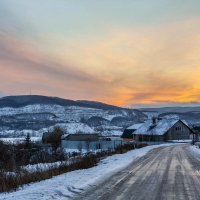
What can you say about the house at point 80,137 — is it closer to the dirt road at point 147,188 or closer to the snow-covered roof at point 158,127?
the snow-covered roof at point 158,127

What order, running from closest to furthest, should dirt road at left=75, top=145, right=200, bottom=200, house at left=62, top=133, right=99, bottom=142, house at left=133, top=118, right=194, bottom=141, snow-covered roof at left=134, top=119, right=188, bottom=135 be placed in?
dirt road at left=75, top=145, right=200, bottom=200
house at left=133, top=118, right=194, bottom=141
snow-covered roof at left=134, top=119, right=188, bottom=135
house at left=62, top=133, right=99, bottom=142

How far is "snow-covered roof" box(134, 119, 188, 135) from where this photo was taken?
4272 inches

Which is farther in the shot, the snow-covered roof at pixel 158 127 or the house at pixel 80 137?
the house at pixel 80 137

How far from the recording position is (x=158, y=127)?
368ft

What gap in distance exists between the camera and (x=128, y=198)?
12.6 meters

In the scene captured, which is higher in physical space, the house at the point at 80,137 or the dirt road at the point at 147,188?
the house at the point at 80,137

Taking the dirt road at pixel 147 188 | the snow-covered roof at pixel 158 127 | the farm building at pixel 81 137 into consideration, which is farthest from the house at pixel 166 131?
the dirt road at pixel 147 188

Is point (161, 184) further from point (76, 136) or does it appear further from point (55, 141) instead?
point (76, 136)

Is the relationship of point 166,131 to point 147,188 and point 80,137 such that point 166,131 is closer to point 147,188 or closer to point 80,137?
point 80,137

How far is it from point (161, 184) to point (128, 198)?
3876mm

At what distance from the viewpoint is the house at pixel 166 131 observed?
108062mm

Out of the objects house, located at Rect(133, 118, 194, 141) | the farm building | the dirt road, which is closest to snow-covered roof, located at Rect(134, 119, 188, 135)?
→ house, located at Rect(133, 118, 194, 141)

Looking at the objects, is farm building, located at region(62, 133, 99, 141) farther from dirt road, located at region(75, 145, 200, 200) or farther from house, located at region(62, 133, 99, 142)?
dirt road, located at region(75, 145, 200, 200)

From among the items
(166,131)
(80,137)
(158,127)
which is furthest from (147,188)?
(80,137)
